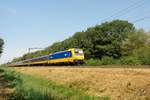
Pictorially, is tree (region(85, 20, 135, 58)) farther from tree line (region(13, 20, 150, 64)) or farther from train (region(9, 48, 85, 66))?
train (region(9, 48, 85, 66))

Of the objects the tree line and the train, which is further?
the tree line

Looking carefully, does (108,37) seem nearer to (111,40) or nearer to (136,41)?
(111,40)

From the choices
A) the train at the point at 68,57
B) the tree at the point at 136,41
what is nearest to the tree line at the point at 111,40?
the tree at the point at 136,41

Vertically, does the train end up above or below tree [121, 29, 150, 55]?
below

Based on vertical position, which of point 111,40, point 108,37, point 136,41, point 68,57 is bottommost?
point 68,57

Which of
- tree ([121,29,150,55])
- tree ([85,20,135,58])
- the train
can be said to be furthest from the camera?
tree ([85,20,135,58])

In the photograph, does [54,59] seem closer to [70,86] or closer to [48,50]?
[70,86]

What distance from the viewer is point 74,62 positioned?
142 feet

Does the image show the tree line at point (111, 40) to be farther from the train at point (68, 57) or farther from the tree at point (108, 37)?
the train at point (68, 57)

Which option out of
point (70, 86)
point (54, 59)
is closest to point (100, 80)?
point (70, 86)

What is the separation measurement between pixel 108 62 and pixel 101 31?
3368 cm

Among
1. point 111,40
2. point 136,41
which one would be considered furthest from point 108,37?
point 136,41

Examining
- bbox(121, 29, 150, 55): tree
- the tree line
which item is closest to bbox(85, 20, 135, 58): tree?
the tree line

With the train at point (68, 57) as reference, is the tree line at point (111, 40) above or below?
above
